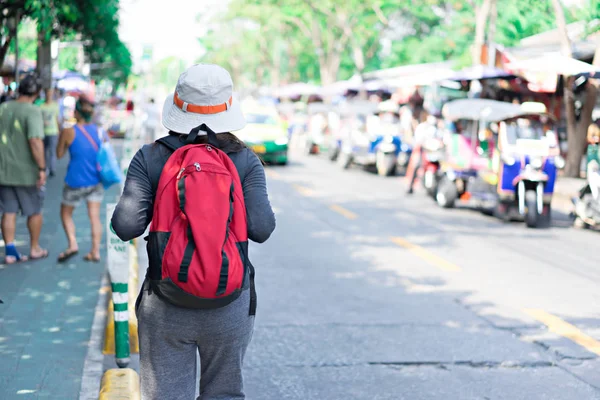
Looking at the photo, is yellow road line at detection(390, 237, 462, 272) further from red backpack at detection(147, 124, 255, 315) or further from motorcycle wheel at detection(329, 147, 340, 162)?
motorcycle wheel at detection(329, 147, 340, 162)

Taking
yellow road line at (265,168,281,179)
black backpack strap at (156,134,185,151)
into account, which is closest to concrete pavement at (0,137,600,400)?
black backpack strap at (156,134,185,151)

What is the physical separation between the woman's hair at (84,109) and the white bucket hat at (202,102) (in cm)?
534

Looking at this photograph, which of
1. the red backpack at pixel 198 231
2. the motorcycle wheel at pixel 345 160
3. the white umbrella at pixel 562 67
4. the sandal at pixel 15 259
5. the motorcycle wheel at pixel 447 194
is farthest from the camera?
the motorcycle wheel at pixel 345 160

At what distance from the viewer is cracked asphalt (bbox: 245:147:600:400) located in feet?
17.5

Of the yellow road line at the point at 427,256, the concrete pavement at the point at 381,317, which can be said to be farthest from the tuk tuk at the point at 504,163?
the yellow road line at the point at 427,256

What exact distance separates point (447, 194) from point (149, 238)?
41.6ft

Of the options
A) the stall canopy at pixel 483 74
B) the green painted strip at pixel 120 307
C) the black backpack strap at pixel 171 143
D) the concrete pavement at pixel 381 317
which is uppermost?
the stall canopy at pixel 483 74

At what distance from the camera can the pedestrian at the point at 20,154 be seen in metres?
8.00

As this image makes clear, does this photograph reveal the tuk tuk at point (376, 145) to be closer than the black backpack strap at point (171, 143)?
No

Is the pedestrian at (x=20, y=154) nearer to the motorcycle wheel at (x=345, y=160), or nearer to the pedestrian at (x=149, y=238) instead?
the pedestrian at (x=149, y=238)

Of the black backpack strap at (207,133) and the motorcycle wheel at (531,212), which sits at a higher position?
the black backpack strap at (207,133)

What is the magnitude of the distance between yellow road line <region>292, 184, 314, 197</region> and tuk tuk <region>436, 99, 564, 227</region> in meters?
2.58

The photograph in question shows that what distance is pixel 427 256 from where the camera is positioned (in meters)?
9.96

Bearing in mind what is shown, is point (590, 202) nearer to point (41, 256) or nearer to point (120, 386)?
point (41, 256)
